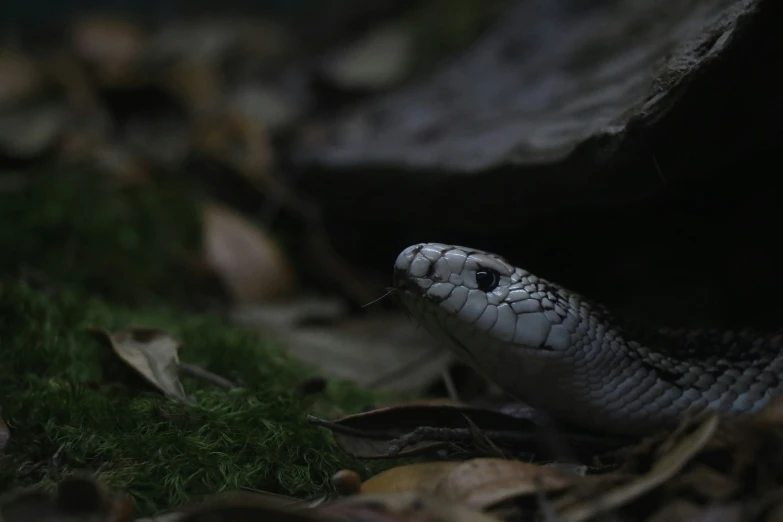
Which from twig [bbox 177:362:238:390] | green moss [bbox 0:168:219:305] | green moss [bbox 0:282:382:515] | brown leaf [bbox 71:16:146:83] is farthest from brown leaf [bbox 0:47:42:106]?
twig [bbox 177:362:238:390]

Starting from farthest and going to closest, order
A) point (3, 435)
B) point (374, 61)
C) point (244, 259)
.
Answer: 1. point (374, 61)
2. point (244, 259)
3. point (3, 435)

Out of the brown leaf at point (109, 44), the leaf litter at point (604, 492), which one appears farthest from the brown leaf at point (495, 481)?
the brown leaf at point (109, 44)

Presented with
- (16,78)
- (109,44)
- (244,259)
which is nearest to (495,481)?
(244,259)

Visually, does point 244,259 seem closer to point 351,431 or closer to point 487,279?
point 351,431

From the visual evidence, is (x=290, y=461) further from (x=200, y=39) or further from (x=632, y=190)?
(x=200, y=39)

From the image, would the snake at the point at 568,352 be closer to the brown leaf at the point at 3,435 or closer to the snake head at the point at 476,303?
the snake head at the point at 476,303

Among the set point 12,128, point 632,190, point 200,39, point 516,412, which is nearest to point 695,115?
point 632,190

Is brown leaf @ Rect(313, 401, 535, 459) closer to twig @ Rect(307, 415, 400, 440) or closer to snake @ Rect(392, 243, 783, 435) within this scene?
twig @ Rect(307, 415, 400, 440)
